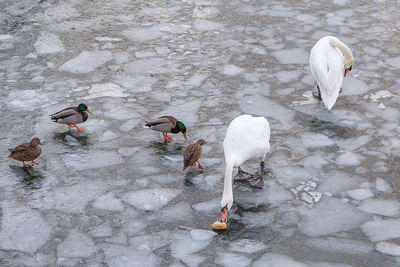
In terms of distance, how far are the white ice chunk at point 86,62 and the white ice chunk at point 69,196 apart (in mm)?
3035

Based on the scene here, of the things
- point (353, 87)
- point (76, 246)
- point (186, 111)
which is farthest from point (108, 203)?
point (353, 87)

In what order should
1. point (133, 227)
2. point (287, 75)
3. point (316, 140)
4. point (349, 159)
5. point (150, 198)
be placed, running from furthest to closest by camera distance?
point (287, 75)
point (316, 140)
point (349, 159)
point (150, 198)
point (133, 227)

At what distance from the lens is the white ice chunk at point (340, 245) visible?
15.2 feet

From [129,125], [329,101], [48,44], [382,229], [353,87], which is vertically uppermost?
[48,44]

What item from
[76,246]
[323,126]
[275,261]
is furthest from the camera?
[323,126]

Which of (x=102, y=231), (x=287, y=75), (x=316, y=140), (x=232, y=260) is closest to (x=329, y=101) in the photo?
(x=316, y=140)

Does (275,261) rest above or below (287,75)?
below

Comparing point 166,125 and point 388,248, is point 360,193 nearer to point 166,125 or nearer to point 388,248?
point 388,248

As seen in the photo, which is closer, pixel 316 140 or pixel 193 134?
pixel 316 140

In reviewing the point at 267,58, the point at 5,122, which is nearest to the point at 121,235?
the point at 5,122

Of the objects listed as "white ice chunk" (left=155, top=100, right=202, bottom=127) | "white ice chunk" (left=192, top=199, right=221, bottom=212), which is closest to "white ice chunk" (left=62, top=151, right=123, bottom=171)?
"white ice chunk" (left=155, top=100, right=202, bottom=127)

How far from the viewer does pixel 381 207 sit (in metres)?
5.19

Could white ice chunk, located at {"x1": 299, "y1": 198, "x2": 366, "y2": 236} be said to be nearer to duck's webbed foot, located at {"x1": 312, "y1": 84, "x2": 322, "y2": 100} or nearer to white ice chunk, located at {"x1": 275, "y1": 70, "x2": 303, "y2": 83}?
duck's webbed foot, located at {"x1": 312, "y1": 84, "x2": 322, "y2": 100}

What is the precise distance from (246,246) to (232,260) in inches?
9.0
